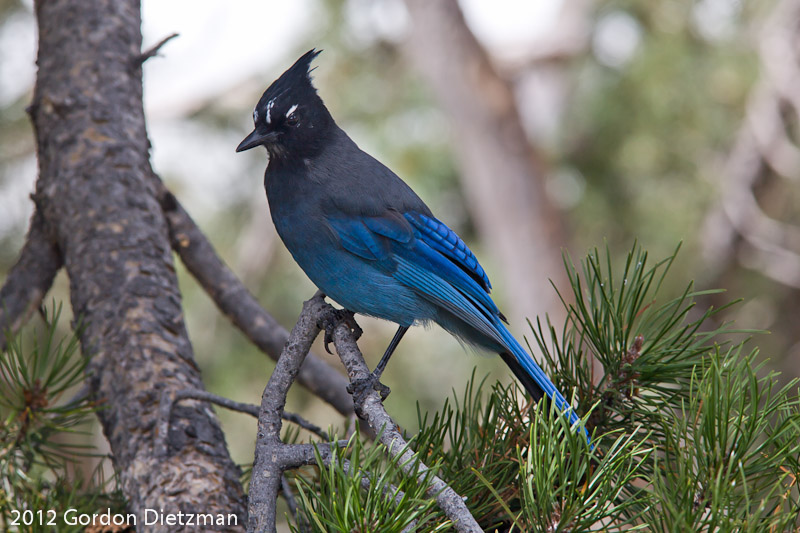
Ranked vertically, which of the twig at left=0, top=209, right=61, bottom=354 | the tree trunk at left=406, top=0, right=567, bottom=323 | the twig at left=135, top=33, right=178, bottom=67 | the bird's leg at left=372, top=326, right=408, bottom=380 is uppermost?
the tree trunk at left=406, top=0, right=567, bottom=323

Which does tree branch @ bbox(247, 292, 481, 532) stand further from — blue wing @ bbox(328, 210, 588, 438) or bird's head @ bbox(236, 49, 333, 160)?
bird's head @ bbox(236, 49, 333, 160)

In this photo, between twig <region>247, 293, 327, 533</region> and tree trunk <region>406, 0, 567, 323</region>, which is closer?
twig <region>247, 293, 327, 533</region>

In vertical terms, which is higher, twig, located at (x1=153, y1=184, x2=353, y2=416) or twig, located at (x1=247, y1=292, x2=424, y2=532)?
twig, located at (x1=153, y1=184, x2=353, y2=416)

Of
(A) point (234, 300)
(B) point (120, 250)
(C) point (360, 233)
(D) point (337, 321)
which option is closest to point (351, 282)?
(C) point (360, 233)

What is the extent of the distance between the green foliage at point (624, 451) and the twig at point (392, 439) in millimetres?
23

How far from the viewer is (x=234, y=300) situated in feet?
6.70

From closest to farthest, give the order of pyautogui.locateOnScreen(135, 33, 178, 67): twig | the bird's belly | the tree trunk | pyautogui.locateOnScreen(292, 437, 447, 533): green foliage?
1. pyautogui.locateOnScreen(292, 437, 447, 533): green foliage
2. the bird's belly
3. pyautogui.locateOnScreen(135, 33, 178, 67): twig
4. the tree trunk

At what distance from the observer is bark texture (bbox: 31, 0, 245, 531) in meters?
1.43

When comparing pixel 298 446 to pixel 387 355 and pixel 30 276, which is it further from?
pixel 30 276

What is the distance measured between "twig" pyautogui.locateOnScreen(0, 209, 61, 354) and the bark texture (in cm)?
4

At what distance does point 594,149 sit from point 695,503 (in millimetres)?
4590

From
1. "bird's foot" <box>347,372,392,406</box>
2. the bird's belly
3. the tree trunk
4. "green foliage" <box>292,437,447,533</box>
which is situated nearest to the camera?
"green foliage" <box>292,437,447,533</box>

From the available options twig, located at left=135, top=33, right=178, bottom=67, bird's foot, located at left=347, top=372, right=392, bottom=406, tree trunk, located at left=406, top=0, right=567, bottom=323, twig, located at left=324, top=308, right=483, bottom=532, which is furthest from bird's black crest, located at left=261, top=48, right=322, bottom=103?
tree trunk, located at left=406, top=0, right=567, bottom=323

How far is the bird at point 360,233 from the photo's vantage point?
1.78m
